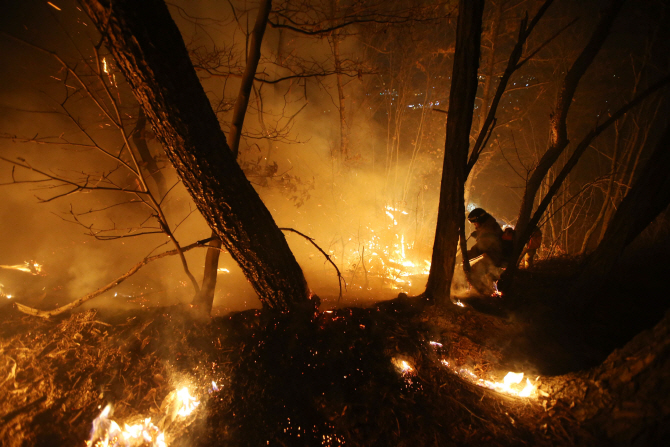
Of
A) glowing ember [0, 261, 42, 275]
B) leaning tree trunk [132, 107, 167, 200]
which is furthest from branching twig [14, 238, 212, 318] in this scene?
leaning tree trunk [132, 107, 167, 200]

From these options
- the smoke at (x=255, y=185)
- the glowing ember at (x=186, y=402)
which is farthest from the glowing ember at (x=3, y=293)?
the glowing ember at (x=186, y=402)

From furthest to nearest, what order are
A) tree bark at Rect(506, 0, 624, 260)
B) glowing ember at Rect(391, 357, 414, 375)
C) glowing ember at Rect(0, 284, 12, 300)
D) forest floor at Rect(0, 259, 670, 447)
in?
glowing ember at Rect(0, 284, 12, 300), tree bark at Rect(506, 0, 624, 260), glowing ember at Rect(391, 357, 414, 375), forest floor at Rect(0, 259, 670, 447)

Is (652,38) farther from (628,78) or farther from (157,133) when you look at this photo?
(157,133)

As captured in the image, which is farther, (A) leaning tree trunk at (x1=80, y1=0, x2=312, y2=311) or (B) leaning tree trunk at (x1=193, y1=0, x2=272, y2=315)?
(B) leaning tree trunk at (x1=193, y1=0, x2=272, y2=315)

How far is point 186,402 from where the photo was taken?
2367mm

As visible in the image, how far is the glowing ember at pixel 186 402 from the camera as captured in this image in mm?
2307

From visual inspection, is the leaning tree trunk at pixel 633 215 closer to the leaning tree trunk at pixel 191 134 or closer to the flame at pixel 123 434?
the leaning tree trunk at pixel 191 134

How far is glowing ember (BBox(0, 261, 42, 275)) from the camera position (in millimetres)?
4841

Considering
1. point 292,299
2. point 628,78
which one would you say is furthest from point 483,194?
point 292,299

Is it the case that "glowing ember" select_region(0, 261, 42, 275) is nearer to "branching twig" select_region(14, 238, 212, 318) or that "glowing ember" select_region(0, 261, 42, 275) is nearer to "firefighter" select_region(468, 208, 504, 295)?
"branching twig" select_region(14, 238, 212, 318)

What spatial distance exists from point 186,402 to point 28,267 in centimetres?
586

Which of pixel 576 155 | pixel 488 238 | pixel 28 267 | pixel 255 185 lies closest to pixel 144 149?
pixel 28 267

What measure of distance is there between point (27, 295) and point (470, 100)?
7.38 m

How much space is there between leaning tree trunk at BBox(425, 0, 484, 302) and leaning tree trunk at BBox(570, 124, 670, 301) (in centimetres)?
159
